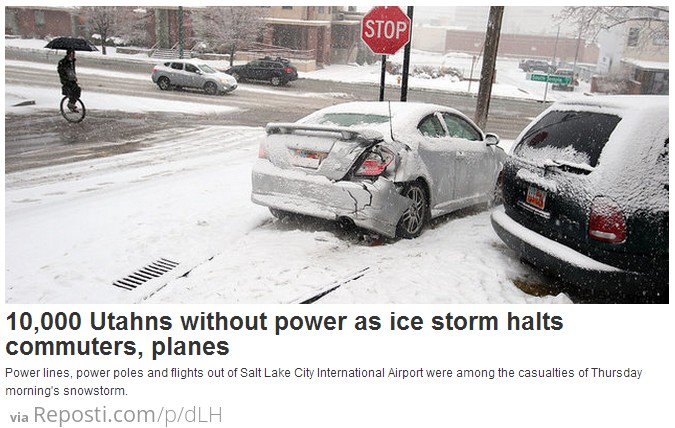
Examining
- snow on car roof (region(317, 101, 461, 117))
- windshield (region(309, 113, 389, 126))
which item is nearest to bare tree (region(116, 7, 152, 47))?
snow on car roof (region(317, 101, 461, 117))

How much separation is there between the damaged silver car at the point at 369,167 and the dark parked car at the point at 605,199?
4.20 ft

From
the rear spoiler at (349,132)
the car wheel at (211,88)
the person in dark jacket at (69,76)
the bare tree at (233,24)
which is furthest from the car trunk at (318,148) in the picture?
the bare tree at (233,24)

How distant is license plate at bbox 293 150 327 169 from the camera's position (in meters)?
4.96

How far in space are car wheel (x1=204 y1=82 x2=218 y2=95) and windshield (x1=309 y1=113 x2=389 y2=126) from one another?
1765 centimetres

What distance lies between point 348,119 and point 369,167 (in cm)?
95

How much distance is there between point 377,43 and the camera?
767 cm

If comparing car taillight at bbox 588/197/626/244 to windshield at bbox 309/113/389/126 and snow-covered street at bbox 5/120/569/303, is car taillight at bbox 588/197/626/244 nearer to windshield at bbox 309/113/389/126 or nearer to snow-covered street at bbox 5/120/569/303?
snow-covered street at bbox 5/120/569/303

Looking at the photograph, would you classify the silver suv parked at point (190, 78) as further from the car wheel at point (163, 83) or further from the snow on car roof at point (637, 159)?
the snow on car roof at point (637, 159)

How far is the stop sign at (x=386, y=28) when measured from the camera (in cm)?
758

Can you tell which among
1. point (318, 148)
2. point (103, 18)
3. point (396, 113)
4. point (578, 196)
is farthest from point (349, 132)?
point (103, 18)

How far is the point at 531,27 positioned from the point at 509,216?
135 m

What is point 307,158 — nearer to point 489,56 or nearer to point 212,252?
point 212,252
